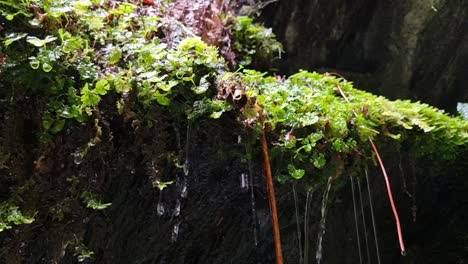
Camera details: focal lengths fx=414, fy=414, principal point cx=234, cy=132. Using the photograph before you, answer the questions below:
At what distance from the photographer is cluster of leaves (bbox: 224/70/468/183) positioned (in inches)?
82.4

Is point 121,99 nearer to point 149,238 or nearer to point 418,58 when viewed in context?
point 149,238

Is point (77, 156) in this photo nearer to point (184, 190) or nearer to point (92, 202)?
point (92, 202)

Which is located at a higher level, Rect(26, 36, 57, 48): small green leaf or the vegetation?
Rect(26, 36, 57, 48): small green leaf

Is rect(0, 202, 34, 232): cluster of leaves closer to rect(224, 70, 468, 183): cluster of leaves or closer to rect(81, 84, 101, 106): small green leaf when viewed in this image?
rect(81, 84, 101, 106): small green leaf

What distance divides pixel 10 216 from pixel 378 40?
373cm

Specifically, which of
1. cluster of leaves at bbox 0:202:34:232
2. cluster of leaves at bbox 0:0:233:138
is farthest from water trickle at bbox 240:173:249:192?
cluster of leaves at bbox 0:202:34:232

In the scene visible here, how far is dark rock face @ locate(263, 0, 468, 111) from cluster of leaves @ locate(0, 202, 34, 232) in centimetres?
284

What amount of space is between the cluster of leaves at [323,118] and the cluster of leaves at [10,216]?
1.08 m

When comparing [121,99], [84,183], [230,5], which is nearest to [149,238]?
→ [84,183]

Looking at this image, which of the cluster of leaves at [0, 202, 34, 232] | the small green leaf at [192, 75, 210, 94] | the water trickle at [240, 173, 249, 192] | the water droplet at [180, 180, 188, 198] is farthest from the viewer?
the water trickle at [240, 173, 249, 192]

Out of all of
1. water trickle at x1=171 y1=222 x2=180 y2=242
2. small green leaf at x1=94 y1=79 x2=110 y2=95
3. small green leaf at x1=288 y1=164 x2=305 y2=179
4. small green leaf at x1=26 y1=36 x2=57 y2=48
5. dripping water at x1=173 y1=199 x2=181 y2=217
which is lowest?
water trickle at x1=171 y1=222 x2=180 y2=242

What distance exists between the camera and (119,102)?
1.95 metres

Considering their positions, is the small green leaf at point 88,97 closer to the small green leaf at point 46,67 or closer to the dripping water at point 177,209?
the small green leaf at point 46,67

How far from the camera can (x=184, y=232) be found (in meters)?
2.37
